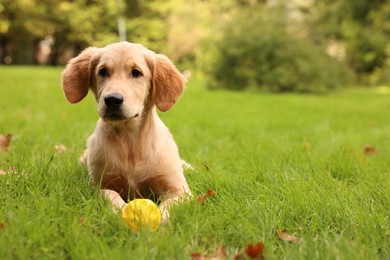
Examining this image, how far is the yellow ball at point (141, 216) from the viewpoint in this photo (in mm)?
1949

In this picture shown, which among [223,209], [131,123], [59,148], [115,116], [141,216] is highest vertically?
[115,116]

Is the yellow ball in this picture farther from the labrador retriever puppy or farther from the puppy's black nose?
the puppy's black nose

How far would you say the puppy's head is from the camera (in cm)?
246

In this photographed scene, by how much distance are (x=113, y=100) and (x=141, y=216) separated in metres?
0.76

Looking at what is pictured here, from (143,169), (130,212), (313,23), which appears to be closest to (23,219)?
(130,212)

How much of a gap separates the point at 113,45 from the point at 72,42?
120 feet

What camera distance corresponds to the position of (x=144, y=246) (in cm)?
178

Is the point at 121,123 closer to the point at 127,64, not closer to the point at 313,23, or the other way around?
the point at 127,64

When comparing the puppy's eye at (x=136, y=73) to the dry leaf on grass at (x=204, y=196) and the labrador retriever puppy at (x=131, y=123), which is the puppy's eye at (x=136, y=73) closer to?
the labrador retriever puppy at (x=131, y=123)

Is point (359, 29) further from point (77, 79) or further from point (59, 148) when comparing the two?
point (77, 79)

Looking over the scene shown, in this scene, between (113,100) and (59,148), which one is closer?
(113,100)

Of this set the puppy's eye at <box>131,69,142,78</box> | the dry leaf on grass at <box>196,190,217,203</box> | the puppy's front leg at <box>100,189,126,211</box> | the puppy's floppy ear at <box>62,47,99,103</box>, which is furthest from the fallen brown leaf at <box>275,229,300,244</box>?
the puppy's floppy ear at <box>62,47,99,103</box>

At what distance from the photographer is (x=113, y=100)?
240cm

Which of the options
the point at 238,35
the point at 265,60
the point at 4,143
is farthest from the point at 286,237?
the point at 238,35
